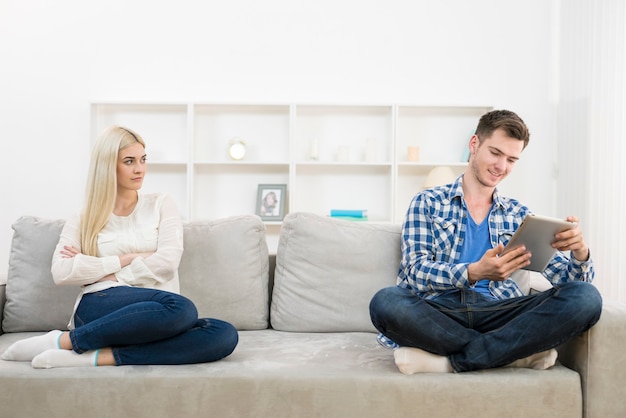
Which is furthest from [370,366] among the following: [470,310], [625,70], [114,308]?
[625,70]

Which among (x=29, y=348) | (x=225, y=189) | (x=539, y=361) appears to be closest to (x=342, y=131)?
(x=225, y=189)

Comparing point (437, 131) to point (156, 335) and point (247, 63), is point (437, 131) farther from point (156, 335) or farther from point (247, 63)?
point (156, 335)

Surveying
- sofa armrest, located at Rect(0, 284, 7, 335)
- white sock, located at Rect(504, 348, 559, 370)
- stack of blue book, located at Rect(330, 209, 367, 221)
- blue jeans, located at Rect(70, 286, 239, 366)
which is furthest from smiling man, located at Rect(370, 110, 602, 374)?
stack of blue book, located at Rect(330, 209, 367, 221)

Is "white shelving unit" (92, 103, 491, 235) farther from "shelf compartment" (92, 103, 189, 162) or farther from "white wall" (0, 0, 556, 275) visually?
"white wall" (0, 0, 556, 275)

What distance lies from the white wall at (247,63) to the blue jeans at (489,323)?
120 inches

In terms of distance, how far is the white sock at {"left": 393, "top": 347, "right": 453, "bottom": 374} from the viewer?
1.88 m

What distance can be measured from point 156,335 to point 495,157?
1.25m

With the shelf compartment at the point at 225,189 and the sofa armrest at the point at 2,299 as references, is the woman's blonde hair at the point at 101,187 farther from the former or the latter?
the shelf compartment at the point at 225,189

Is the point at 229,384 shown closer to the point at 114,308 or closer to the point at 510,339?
the point at 114,308

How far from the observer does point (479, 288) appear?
7.13 feet

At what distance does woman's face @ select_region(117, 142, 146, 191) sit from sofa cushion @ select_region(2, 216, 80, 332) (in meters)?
0.35

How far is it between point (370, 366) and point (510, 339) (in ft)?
1.36

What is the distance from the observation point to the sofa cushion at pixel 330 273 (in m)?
2.41

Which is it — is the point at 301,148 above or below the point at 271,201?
above
